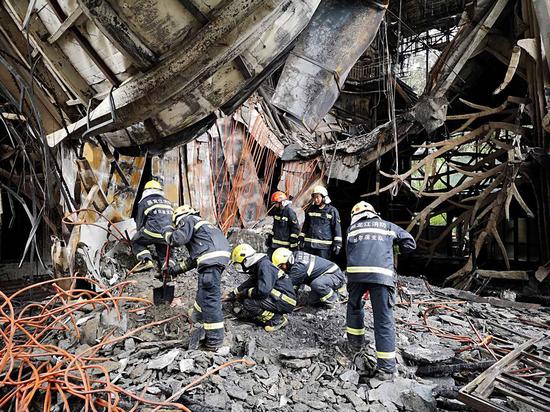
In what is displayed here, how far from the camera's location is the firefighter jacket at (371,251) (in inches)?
145

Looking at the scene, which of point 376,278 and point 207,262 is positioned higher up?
point 207,262

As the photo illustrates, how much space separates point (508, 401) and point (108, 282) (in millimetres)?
5277

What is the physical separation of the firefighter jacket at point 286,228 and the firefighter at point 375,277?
2.82 metres

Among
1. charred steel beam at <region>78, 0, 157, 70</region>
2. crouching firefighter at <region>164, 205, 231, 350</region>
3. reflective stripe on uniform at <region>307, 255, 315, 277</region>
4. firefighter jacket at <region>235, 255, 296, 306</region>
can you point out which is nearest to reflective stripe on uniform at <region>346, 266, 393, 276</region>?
firefighter jacket at <region>235, 255, 296, 306</region>

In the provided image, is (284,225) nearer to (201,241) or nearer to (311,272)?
(311,272)

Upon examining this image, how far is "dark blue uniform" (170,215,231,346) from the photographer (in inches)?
157

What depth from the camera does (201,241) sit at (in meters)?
4.18

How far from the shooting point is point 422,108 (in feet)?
23.6

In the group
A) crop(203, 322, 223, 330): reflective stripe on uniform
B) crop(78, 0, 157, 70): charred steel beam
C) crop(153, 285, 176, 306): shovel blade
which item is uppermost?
crop(78, 0, 157, 70): charred steel beam

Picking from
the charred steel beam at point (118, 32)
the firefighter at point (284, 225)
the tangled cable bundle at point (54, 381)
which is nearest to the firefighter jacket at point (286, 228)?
the firefighter at point (284, 225)

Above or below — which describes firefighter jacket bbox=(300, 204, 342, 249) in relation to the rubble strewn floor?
above

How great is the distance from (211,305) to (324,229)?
11.1 ft

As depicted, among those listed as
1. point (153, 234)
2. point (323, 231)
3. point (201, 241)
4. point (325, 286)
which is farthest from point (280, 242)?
point (201, 241)

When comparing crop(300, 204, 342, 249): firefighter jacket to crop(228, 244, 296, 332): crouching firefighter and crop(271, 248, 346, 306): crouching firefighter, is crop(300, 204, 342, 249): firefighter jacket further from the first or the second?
crop(228, 244, 296, 332): crouching firefighter
